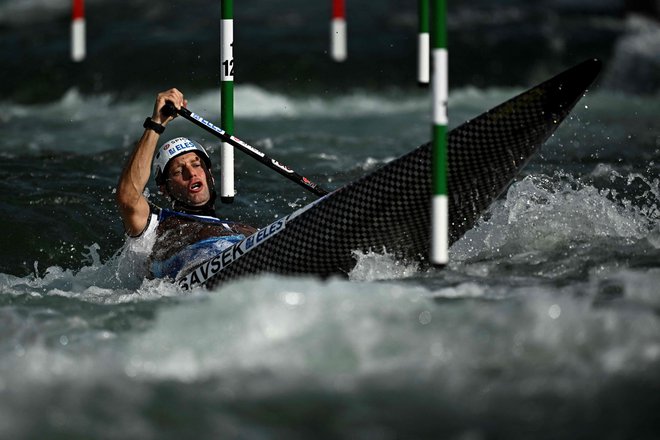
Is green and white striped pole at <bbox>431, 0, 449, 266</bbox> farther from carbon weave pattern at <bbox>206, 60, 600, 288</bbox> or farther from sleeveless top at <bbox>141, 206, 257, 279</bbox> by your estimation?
sleeveless top at <bbox>141, 206, 257, 279</bbox>

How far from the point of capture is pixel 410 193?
6.40m

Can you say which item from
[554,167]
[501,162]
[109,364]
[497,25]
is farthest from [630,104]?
[109,364]

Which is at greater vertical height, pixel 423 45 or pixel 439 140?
pixel 423 45

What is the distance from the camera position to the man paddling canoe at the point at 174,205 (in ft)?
23.2

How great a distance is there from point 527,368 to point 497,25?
14.3 meters

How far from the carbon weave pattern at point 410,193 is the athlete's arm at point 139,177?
746 mm

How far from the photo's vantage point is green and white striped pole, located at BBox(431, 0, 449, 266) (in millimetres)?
5605

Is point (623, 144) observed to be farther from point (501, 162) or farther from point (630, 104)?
point (501, 162)

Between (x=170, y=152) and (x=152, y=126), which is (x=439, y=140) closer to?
(x=152, y=126)

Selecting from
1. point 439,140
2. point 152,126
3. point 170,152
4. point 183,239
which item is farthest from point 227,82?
point 439,140

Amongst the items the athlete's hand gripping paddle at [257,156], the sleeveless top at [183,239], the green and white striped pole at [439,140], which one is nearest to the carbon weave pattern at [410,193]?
the sleeveless top at [183,239]

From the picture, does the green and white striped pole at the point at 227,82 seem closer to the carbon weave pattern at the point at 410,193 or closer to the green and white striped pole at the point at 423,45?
the green and white striped pole at the point at 423,45

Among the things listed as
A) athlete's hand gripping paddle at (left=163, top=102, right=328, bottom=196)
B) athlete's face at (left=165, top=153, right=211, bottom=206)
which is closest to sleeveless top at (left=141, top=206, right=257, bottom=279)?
athlete's face at (left=165, top=153, right=211, bottom=206)

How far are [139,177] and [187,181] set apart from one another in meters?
0.48
